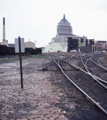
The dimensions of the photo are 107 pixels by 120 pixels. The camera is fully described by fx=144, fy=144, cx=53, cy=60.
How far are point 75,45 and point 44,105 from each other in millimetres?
86454

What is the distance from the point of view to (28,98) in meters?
4.95

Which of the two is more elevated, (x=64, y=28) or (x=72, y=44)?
(x=64, y=28)

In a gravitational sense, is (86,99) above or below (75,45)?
below

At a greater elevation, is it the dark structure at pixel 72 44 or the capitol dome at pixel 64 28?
the capitol dome at pixel 64 28

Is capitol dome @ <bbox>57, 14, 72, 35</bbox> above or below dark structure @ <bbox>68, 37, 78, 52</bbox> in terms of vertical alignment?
above

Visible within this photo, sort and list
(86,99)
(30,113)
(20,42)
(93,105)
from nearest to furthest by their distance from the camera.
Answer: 1. (30,113)
2. (93,105)
3. (86,99)
4. (20,42)

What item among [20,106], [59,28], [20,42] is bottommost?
[20,106]

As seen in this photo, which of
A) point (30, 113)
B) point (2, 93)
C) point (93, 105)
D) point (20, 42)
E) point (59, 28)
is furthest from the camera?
point (59, 28)

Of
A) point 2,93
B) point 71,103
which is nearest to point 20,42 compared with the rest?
point 2,93

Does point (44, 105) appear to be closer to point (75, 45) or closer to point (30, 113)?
point (30, 113)

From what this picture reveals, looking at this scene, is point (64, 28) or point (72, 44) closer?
point (72, 44)

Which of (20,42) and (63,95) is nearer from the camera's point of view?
(63,95)

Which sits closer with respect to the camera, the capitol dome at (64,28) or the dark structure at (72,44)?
the dark structure at (72,44)

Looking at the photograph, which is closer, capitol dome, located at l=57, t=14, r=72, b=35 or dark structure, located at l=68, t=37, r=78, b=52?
dark structure, located at l=68, t=37, r=78, b=52
